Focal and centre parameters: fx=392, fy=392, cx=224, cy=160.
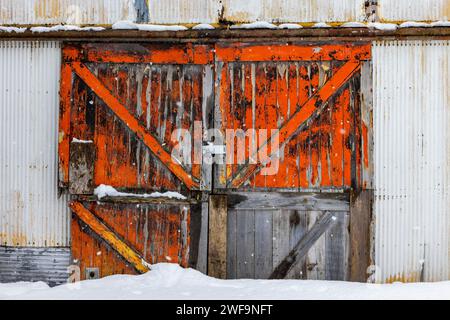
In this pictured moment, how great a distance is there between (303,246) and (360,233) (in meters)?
0.66

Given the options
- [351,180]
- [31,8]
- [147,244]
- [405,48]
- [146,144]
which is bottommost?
[147,244]

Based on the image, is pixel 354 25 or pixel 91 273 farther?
pixel 91 273

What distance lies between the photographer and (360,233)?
14.7 feet

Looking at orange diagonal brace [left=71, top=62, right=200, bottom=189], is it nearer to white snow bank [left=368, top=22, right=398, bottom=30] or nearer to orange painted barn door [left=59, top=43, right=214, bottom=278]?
orange painted barn door [left=59, top=43, right=214, bottom=278]

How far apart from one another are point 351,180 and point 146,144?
7.88 ft

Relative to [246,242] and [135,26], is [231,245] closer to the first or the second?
[246,242]

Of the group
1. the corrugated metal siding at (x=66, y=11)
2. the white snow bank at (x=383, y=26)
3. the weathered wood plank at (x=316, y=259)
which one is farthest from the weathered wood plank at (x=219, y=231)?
the white snow bank at (x=383, y=26)

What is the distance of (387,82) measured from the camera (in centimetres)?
451

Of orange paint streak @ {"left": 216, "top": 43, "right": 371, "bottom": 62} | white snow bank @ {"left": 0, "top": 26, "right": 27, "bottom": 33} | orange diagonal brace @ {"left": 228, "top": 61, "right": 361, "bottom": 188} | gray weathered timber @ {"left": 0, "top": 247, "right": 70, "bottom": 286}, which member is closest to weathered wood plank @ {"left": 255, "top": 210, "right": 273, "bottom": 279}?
orange diagonal brace @ {"left": 228, "top": 61, "right": 361, "bottom": 188}

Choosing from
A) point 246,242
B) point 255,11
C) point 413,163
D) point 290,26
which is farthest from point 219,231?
point 255,11

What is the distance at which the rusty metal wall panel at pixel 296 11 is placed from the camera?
455 centimetres

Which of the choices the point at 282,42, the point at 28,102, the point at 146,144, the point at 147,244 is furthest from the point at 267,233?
the point at 28,102
